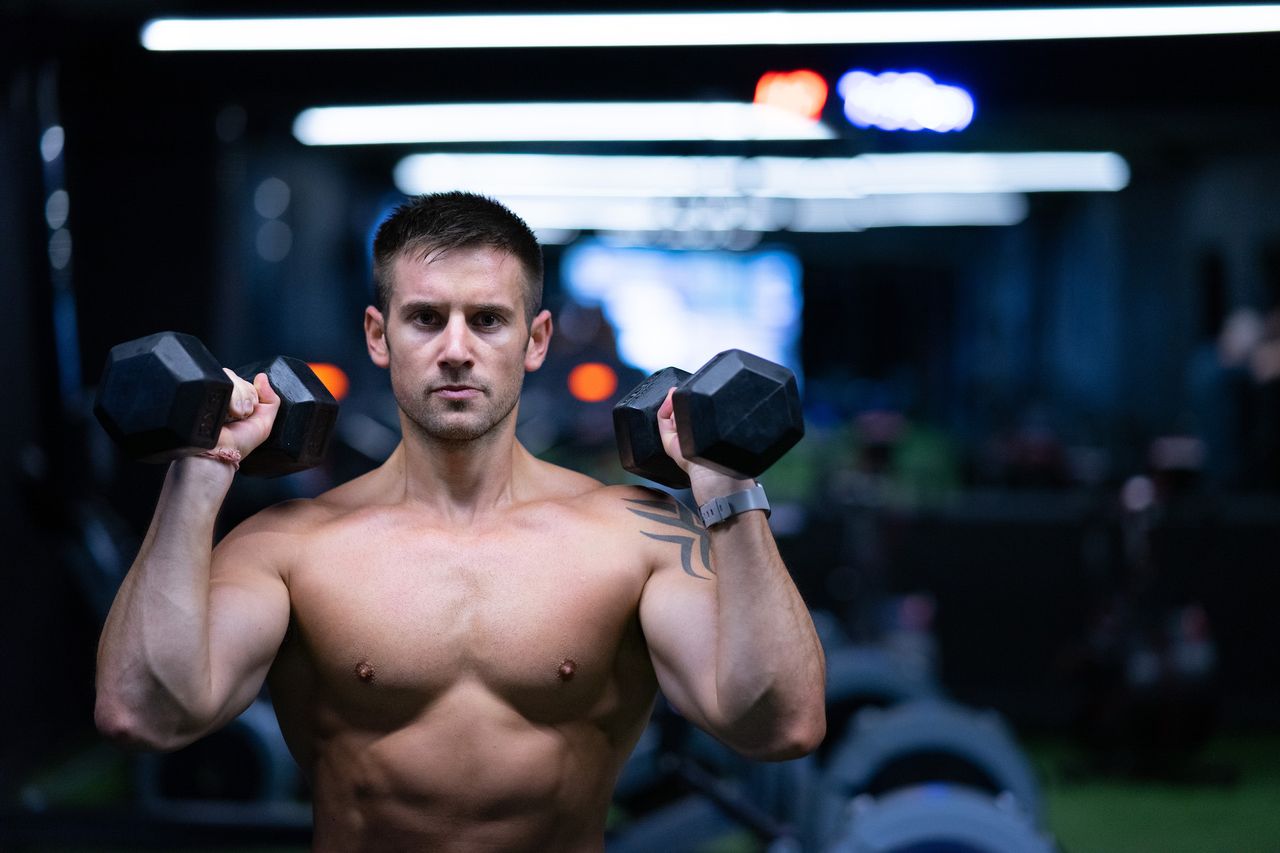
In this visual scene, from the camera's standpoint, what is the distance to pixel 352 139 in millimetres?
6477

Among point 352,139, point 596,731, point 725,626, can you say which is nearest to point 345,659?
point 596,731

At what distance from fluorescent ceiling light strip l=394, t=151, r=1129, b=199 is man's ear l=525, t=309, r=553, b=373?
255 inches

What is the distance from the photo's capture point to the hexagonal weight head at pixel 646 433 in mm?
1613

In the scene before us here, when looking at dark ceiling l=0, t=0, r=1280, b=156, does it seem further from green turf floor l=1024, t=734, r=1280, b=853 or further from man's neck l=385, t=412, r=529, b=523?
green turf floor l=1024, t=734, r=1280, b=853

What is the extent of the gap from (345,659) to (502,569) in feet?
0.76

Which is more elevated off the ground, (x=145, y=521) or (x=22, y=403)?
(x=22, y=403)

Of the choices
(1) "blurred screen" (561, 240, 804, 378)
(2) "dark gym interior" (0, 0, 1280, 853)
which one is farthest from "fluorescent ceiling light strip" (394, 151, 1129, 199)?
(1) "blurred screen" (561, 240, 804, 378)

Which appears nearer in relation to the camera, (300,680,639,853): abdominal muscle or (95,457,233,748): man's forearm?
(95,457,233,748): man's forearm

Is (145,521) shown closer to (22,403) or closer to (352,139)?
(22,403)

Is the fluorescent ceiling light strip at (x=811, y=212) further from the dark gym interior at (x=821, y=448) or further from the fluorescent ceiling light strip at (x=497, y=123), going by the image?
the fluorescent ceiling light strip at (x=497, y=123)

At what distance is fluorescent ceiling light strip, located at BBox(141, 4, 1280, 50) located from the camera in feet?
9.75

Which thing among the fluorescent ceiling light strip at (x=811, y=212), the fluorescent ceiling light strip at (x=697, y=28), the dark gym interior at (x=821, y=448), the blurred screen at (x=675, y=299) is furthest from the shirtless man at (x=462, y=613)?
the blurred screen at (x=675, y=299)

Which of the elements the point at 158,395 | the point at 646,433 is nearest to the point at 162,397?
the point at 158,395

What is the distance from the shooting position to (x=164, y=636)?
4.50 feet
